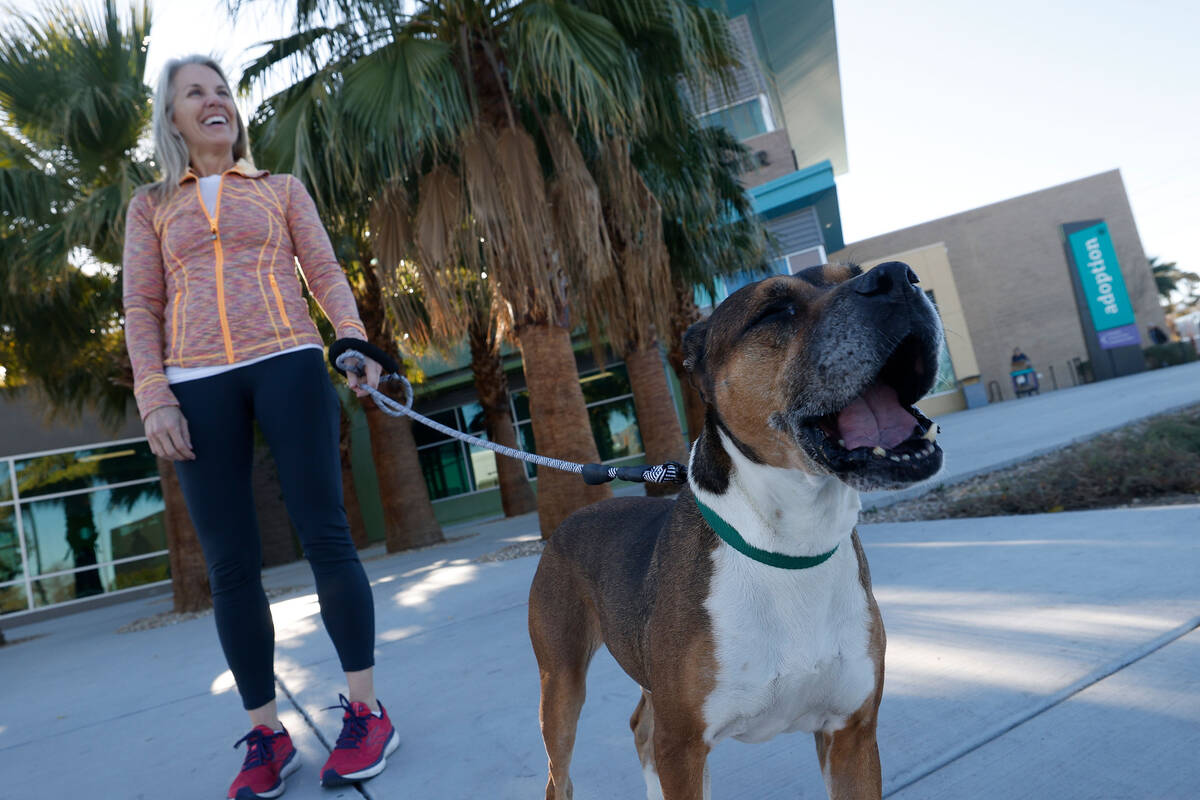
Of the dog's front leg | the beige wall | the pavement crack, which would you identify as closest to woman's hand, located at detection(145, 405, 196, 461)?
the dog's front leg

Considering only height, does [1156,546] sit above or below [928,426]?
below

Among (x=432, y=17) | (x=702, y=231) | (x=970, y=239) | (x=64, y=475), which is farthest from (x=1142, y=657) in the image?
(x=970, y=239)

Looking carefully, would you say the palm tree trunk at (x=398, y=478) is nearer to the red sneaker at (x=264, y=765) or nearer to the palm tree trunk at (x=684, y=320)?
the palm tree trunk at (x=684, y=320)

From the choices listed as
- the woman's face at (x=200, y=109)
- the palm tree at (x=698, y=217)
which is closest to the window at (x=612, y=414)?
the palm tree at (x=698, y=217)

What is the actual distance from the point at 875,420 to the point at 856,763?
0.76m

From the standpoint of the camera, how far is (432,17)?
754 centimetres

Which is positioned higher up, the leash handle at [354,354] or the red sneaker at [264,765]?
the leash handle at [354,354]

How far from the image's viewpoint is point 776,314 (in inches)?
67.9

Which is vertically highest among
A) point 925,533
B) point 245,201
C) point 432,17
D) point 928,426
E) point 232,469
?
point 432,17

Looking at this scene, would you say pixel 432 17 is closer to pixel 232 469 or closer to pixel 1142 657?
pixel 232 469

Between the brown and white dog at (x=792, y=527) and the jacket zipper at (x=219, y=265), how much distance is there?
173 centimetres

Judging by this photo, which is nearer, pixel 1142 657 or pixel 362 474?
pixel 1142 657

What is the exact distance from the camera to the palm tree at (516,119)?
694 centimetres

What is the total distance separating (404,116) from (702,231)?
5.27 meters
